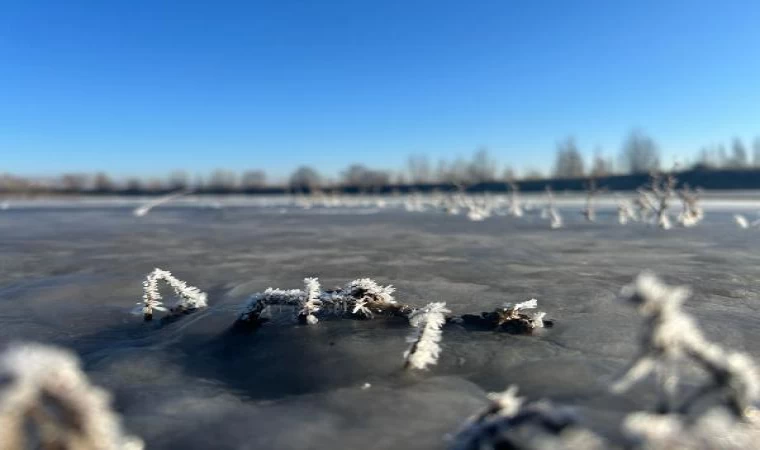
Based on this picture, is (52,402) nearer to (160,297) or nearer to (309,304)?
(309,304)

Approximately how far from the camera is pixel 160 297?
4.43 meters

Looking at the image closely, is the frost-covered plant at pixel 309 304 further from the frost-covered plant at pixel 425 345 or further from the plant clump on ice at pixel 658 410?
the plant clump on ice at pixel 658 410

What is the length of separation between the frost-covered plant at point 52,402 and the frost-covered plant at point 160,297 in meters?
2.61

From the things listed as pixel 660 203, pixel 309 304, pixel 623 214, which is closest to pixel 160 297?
A: pixel 309 304

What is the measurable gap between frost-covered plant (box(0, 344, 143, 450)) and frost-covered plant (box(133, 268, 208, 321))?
2.61m

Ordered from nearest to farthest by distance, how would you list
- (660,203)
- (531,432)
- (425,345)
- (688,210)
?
(531,432), (425,345), (660,203), (688,210)

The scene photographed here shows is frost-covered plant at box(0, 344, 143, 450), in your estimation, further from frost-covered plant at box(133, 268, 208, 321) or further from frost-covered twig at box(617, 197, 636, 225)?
frost-covered twig at box(617, 197, 636, 225)

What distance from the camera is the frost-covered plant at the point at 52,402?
1.53 m

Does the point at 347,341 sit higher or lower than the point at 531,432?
lower

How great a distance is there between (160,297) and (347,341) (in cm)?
186

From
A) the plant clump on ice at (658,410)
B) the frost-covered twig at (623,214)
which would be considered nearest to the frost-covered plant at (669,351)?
the plant clump on ice at (658,410)

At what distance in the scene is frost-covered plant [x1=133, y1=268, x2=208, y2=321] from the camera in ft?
14.0

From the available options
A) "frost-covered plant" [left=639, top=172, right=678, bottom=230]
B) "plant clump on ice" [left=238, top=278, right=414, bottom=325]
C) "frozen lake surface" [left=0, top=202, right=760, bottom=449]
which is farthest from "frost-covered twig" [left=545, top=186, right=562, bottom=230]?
"plant clump on ice" [left=238, top=278, right=414, bottom=325]

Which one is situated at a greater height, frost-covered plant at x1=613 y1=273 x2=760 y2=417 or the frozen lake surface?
frost-covered plant at x1=613 y1=273 x2=760 y2=417
